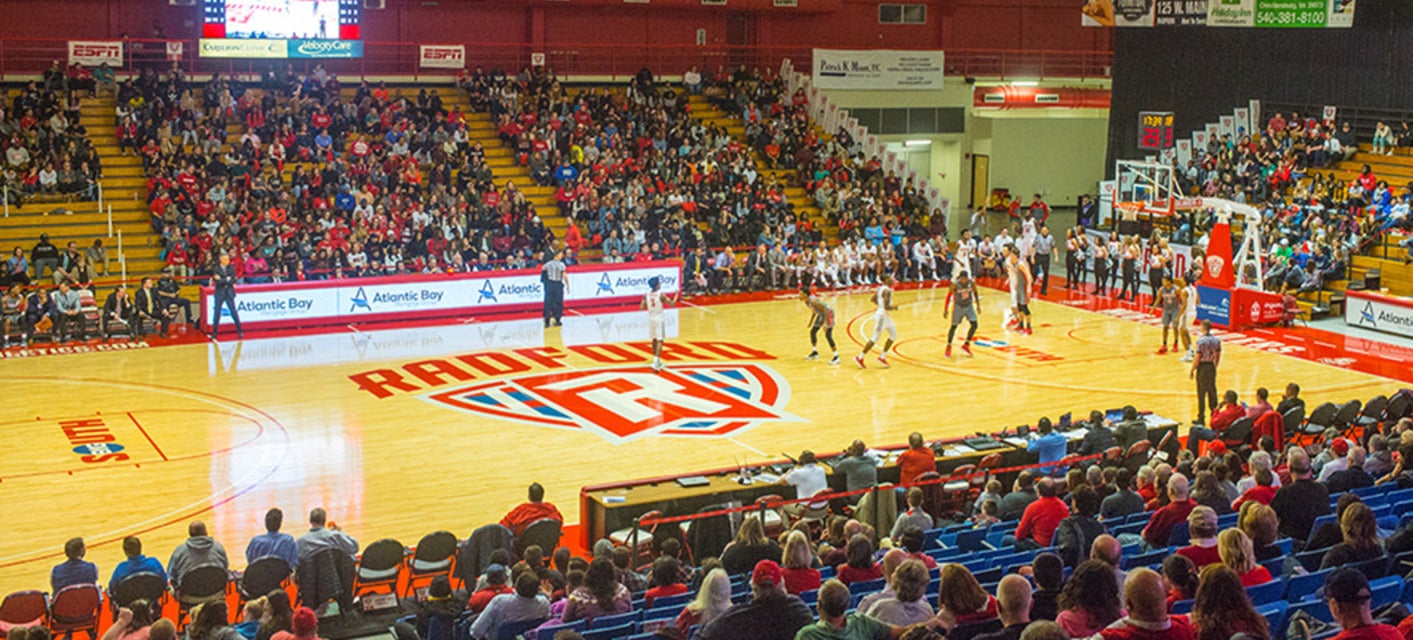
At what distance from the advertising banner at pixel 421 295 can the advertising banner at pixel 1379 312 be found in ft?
47.4

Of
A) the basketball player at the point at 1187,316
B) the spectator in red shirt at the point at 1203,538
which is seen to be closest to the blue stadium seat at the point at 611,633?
the spectator in red shirt at the point at 1203,538

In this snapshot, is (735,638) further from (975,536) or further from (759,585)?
(975,536)

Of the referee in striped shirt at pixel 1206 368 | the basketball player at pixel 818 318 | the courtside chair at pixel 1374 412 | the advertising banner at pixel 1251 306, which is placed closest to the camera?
the courtside chair at pixel 1374 412

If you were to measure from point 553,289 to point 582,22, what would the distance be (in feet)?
54.1

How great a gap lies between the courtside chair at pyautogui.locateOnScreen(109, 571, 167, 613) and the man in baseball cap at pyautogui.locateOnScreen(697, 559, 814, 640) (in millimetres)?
5713

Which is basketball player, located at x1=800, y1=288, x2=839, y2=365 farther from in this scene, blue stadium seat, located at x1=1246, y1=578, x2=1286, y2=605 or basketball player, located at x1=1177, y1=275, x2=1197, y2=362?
blue stadium seat, located at x1=1246, y1=578, x2=1286, y2=605

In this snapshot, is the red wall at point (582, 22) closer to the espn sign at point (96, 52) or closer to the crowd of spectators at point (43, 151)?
the espn sign at point (96, 52)

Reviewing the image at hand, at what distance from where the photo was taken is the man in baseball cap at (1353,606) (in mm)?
6980

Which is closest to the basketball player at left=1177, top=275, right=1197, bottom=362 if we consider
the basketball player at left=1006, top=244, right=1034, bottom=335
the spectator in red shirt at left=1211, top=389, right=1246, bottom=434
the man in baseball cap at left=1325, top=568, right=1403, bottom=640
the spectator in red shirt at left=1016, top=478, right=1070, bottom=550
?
the basketball player at left=1006, top=244, right=1034, bottom=335

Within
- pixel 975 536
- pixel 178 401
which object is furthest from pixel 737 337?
pixel 975 536

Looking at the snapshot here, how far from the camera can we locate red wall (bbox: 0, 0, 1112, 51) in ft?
121

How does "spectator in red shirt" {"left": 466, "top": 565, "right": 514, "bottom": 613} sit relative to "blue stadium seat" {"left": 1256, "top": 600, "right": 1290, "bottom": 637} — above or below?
below

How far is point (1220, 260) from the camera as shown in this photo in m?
30.4

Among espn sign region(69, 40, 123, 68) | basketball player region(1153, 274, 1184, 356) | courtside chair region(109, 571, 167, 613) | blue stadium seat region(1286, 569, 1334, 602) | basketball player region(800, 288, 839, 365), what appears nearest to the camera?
blue stadium seat region(1286, 569, 1334, 602)
